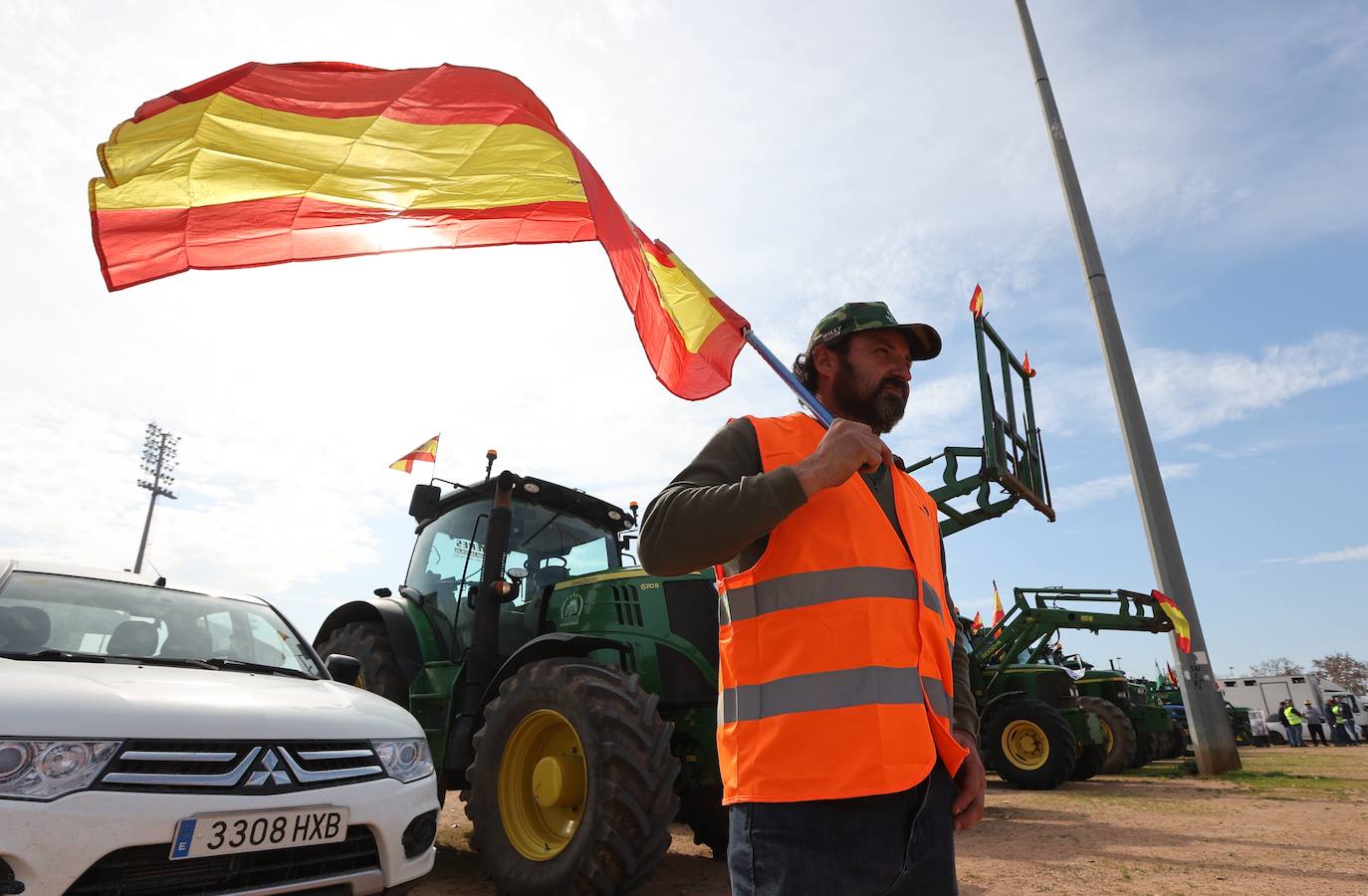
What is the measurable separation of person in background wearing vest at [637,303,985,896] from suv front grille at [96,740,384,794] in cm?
190

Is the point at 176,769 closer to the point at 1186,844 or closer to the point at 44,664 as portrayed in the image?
the point at 44,664

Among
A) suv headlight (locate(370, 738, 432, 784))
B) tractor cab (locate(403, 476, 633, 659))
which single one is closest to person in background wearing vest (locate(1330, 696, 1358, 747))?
tractor cab (locate(403, 476, 633, 659))

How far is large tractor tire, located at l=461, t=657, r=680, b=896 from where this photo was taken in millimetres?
3730

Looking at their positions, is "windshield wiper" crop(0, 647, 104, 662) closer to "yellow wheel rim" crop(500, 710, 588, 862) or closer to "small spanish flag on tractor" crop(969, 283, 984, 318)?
"yellow wheel rim" crop(500, 710, 588, 862)

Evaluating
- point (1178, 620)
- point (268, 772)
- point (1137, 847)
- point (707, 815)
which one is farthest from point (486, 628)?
point (1178, 620)

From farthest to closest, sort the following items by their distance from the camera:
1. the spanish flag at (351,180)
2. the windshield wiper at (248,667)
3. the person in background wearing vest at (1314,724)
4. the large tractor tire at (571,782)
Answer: the person in background wearing vest at (1314,724) → the large tractor tire at (571,782) → the windshield wiper at (248,667) → the spanish flag at (351,180)

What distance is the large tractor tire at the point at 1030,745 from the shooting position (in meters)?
9.62

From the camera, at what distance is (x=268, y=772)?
269 centimetres

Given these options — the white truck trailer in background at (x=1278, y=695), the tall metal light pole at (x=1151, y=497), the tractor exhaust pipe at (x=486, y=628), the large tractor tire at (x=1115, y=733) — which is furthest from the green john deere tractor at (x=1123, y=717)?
the white truck trailer in background at (x=1278, y=695)

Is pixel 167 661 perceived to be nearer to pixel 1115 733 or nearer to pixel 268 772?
pixel 268 772

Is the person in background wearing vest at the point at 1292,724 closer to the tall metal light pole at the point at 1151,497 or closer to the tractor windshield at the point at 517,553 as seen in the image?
the tall metal light pole at the point at 1151,497

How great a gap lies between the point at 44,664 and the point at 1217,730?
563 inches

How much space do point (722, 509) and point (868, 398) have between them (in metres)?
0.65

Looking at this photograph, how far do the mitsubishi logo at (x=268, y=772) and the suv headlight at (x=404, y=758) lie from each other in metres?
0.47
